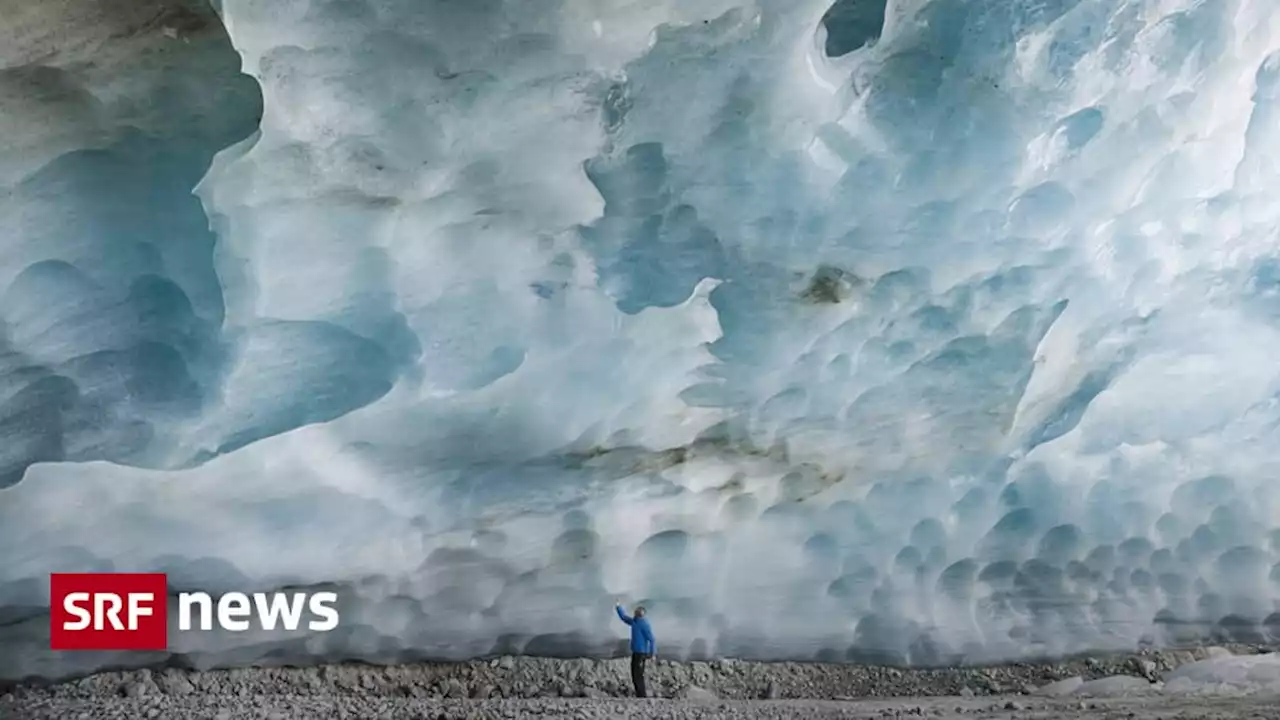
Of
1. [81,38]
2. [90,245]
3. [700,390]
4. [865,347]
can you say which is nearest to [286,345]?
[90,245]

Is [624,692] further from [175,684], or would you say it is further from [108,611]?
[108,611]

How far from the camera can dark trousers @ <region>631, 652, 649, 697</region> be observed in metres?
3.39

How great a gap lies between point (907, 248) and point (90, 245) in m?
2.63

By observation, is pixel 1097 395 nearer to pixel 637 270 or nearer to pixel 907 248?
pixel 907 248

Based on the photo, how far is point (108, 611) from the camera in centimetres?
304

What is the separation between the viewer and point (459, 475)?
10.8ft

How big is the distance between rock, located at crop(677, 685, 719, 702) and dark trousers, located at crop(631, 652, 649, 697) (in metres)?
0.19

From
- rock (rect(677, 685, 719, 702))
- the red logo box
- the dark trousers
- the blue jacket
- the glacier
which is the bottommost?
rock (rect(677, 685, 719, 702))

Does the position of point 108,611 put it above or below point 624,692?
above

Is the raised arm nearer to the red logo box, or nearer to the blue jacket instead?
the blue jacket

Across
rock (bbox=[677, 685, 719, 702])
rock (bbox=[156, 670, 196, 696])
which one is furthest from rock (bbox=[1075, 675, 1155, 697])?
rock (bbox=[156, 670, 196, 696])

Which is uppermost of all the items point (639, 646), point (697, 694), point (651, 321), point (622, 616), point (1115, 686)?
point (651, 321)

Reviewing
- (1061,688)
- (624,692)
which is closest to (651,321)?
(624,692)

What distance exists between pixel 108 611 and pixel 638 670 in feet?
5.51
